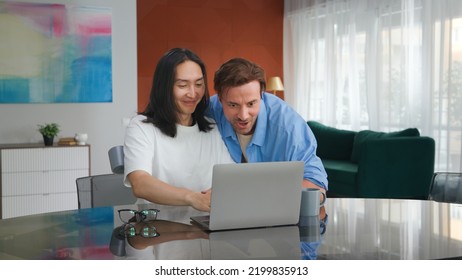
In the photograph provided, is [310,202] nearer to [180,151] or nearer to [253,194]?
[253,194]

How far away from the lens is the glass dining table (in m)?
1.79

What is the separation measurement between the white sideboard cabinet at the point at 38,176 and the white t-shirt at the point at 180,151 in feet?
12.8

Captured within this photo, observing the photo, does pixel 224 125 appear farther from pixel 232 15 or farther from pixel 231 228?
pixel 232 15

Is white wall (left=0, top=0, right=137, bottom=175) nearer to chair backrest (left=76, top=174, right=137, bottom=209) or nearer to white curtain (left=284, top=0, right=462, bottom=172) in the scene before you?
white curtain (left=284, top=0, right=462, bottom=172)

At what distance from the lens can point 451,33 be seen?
642 centimetres

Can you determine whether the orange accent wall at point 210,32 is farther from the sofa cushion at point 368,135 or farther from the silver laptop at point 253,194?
the silver laptop at point 253,194

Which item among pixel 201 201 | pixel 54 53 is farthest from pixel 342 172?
pixel 201 201

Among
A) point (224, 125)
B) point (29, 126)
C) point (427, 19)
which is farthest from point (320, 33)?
point (224, 125)

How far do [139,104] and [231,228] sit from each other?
21.3 feet

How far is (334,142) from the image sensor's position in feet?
25.4

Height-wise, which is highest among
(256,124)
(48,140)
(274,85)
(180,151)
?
(274,85)

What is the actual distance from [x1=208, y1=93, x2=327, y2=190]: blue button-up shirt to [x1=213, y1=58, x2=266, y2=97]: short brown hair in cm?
22

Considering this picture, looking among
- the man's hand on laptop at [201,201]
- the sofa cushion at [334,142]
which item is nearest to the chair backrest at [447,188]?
the man's hand on laptop at [201,201]

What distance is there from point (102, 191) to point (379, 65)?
5.13 m
